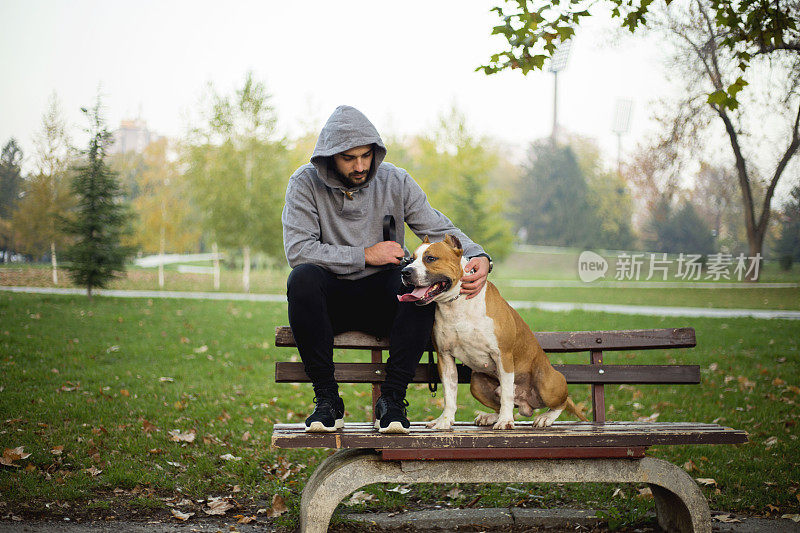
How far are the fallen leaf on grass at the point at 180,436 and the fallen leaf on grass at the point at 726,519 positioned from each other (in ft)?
12.4

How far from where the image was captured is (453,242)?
334 cm

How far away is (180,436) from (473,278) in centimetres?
320

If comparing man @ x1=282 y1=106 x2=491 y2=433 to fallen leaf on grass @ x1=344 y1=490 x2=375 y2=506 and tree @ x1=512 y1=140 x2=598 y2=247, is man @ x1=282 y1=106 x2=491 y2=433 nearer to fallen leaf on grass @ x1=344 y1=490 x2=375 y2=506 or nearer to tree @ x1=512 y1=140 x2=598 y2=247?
fallen leaf on grass @ x1=344 y1=490 x2=375 y2=506

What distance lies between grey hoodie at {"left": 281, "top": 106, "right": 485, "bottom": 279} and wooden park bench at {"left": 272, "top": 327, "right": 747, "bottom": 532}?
49cm

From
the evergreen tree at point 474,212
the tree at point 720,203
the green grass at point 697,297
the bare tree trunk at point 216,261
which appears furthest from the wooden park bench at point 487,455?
the bare tree trunk at point 216,261

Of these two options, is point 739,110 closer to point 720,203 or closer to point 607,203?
point 720,203

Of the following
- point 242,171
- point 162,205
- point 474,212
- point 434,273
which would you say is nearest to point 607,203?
point 474,212

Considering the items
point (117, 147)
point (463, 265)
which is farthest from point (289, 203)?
point (117, 147)

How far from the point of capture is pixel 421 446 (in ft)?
9.84

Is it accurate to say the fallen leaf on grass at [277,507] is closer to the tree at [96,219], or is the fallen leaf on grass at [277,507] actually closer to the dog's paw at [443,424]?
the dog's paw at [443,424]

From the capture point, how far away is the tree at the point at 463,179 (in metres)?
21.1

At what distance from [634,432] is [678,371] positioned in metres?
0.91

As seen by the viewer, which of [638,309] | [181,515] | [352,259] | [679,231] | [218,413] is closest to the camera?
[352,259]

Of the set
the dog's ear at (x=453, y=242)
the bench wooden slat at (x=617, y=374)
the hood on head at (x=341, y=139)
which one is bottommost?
the bench wooden slat at (x=617, y=374)
